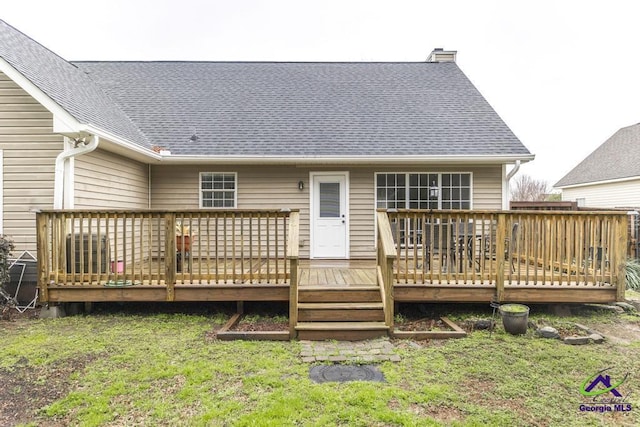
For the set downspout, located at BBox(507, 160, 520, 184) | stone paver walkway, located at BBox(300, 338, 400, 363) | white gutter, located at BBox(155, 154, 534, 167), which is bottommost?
stone paver walkway, located at BBox(300, 338, 400, 363)

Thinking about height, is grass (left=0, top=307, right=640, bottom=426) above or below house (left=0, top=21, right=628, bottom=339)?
below

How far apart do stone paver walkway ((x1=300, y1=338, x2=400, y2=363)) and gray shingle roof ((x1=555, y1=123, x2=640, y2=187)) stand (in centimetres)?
1539

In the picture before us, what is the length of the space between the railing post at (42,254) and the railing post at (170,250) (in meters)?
1.56

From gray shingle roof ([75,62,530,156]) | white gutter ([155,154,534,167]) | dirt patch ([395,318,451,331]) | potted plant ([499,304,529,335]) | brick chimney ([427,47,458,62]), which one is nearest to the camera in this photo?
potted plant ([499,304,529,335])

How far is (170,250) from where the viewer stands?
4.93 m

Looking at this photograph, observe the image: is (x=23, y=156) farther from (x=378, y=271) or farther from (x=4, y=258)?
(x=378, y=271)

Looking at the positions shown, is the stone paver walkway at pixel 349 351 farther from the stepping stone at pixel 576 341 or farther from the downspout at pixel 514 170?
the downspout at pixel 514 170

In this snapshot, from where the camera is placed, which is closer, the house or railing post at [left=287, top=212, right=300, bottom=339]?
railing post at [left=287, top=212, right=300, bottom=339]

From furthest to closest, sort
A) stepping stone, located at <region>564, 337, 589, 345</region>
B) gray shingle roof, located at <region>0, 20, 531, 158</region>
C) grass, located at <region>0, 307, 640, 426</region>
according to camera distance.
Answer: gray shingle roof, located at <region>0, 20, 531, 158</region> < stepping stone, located at <region>564, 337, 589, 345</region> < grass, located at <region>0, 307, 640, 426</region>

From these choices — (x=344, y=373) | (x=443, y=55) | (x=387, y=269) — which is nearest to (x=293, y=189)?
(x=387, y=269)

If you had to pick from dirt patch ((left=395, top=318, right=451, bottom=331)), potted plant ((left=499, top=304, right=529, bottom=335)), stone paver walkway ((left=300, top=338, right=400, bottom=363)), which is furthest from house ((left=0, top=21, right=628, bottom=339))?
potted plant ((left=499, top=304, right=529, bottom=335))

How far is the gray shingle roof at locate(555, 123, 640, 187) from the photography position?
15195 millimetres

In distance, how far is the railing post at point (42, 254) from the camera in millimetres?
4859

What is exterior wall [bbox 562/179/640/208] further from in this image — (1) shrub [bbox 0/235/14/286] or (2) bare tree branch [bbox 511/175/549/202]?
(1) shrub [bbox 0/235/14/286]
